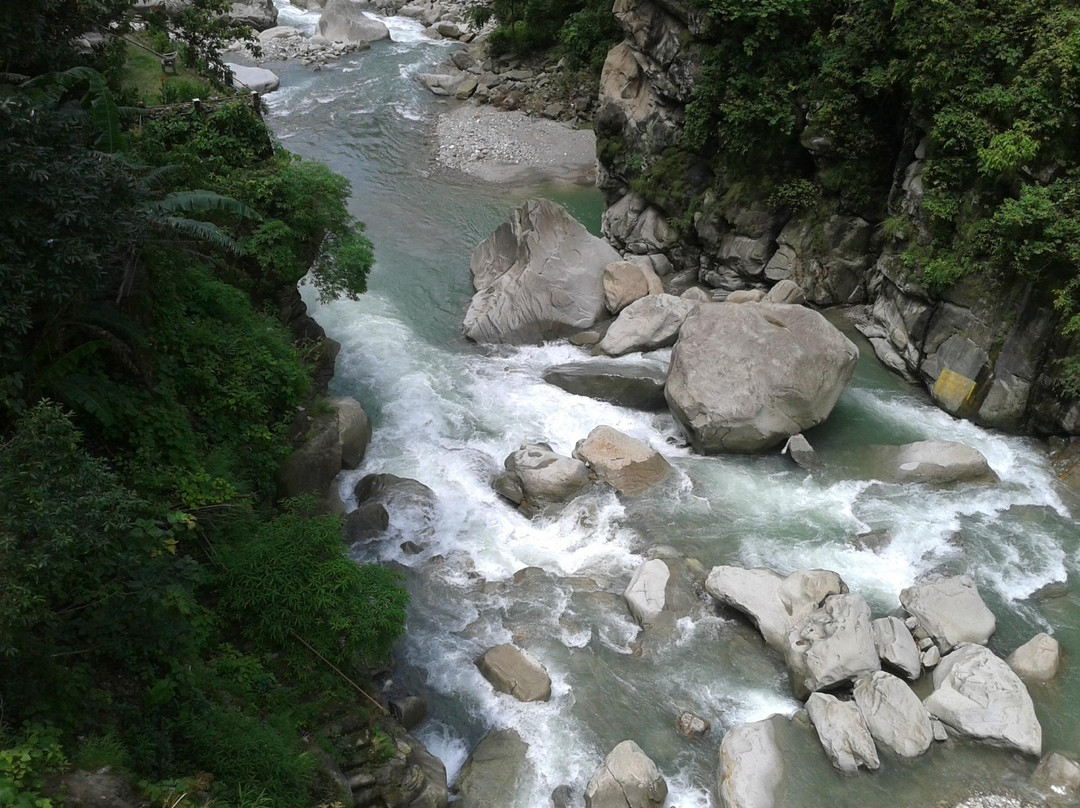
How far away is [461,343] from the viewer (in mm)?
21125

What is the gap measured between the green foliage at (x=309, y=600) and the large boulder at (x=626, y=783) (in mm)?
3175

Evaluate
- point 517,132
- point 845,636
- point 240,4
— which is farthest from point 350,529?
point 240,4

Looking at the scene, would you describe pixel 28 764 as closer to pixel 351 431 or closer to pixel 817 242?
pixel 351 431

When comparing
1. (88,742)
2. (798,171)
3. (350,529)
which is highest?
(798,171)

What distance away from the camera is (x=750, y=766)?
10.5 metres

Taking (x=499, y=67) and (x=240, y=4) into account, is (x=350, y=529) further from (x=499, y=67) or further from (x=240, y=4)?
(x=240, y=4)

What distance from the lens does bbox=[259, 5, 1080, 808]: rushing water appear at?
1110cm

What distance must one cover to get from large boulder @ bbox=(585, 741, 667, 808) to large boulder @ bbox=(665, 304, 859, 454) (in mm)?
7589

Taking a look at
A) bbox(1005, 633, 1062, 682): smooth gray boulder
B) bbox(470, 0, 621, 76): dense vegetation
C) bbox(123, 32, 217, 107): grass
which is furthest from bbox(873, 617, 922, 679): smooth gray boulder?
bbox(470, 0, 621, 76): dense vegetation

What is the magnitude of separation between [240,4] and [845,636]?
44862 mm

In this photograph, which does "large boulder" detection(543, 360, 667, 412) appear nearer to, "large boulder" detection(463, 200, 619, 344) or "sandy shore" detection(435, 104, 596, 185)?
"large boulder" detection(463, 200, 619, 344)

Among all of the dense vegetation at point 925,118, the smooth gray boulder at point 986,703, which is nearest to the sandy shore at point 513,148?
the dense vegetation at point 925,118

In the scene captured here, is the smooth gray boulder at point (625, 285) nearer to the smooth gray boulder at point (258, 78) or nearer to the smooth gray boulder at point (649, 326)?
the smooth gray boulder at point (649, 326)

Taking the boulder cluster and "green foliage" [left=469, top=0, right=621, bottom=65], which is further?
"green foliage" [left=469, top=0, right=621, bottom=65]
